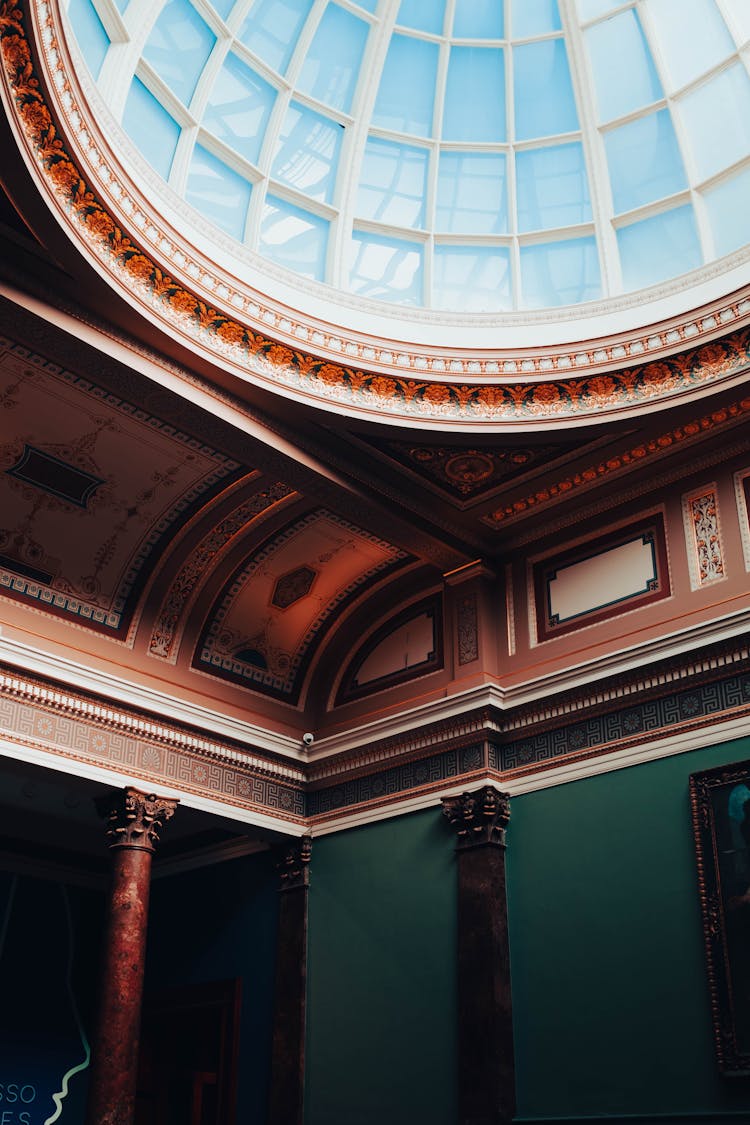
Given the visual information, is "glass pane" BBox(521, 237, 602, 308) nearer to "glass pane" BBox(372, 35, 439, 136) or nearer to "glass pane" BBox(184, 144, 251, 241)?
"glass pane" BBox(372, 35, 439, 136)

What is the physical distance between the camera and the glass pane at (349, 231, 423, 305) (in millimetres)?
11328

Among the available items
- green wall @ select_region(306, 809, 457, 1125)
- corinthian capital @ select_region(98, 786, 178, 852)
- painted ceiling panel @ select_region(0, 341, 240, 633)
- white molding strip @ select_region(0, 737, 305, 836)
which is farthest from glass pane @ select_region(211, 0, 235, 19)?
green wall @ select_region(306, 809, 457, 1125)

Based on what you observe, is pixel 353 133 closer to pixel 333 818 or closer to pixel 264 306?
pixel 264 306

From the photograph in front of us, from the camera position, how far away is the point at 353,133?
11.7 metres

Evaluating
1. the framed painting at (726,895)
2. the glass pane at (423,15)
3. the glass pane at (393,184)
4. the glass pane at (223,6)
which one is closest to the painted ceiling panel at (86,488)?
the glass pane at (393,184)

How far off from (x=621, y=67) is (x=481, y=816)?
8163 millimetres

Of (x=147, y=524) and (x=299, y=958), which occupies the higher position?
(x=147, y=524)

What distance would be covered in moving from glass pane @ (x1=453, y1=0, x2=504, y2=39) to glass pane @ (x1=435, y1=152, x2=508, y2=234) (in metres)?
1.36

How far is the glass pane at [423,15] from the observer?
11719 mm

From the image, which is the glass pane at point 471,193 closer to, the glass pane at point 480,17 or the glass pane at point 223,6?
the glass pane at point 480,17

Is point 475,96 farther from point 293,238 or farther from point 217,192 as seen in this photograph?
point 217,192

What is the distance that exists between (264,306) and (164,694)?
4.14 meters

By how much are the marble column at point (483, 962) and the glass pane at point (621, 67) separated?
7499mm

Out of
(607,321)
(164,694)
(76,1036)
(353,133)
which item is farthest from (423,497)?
(76,1036)
